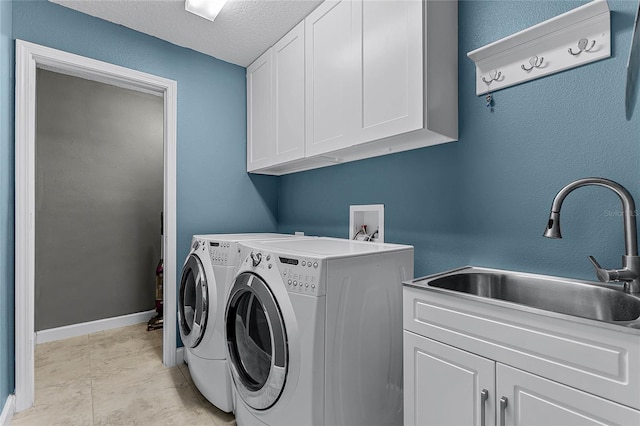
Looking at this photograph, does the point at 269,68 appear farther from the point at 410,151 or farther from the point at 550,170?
the point at 550,170

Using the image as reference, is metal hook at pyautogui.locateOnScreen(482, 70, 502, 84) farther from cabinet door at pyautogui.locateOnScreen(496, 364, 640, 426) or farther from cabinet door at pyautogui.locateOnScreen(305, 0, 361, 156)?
cabinet door at pyautogui.locateOnScreen(496, 364, 640, 426)

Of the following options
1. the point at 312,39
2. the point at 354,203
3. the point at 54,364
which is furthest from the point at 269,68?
the point at 54,364

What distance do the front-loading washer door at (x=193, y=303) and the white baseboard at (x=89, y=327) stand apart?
1.53 m

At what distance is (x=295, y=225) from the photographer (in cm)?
272

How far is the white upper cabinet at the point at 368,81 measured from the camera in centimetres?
139

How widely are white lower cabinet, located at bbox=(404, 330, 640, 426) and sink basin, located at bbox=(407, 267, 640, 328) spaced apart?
0.75 feet

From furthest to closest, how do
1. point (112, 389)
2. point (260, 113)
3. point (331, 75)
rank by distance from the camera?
point (260, 113), point (112, 389), point (331, 75)

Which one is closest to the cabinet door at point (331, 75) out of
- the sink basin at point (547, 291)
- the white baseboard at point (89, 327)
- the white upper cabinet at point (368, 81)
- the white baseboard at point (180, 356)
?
the white upper cabinet at point (368, 81)

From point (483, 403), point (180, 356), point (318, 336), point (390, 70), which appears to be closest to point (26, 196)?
point (180, 356)

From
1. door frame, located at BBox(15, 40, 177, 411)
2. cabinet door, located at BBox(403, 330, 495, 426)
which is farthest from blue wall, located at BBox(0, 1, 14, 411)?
cabinet door, located at BBox(403, 330, 495, 426)

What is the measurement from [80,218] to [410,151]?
314 cm

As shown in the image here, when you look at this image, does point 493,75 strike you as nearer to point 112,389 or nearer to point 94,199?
point 112,389

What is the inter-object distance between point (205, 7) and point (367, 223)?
5.60 feet

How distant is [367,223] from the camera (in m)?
2.06
